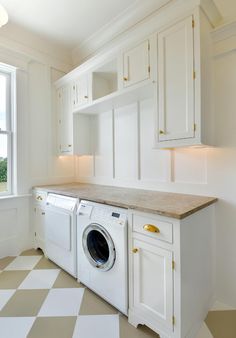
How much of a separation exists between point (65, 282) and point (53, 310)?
0.38 meters

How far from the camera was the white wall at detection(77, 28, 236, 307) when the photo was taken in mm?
1659

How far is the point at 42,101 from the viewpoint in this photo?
2.89 metres

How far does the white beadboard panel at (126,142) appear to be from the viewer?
92.7 inches

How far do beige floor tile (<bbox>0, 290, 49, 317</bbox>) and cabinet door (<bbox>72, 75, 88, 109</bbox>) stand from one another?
217 centimetres

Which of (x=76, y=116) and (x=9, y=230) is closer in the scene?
(x=9, y=230)

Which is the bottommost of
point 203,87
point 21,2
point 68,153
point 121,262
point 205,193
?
point 121,262

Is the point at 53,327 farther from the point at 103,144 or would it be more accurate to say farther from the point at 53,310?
the point at 103,144

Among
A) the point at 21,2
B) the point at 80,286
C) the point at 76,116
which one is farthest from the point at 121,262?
the point at 21,2

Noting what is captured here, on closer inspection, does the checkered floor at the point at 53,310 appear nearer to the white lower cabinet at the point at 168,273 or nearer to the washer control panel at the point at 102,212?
the white lower cabinet at the point at 168,273

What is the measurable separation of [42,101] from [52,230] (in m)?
1.87

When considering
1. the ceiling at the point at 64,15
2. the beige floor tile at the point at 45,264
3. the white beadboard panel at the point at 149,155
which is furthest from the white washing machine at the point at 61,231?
the ceiling at the point at 64,15

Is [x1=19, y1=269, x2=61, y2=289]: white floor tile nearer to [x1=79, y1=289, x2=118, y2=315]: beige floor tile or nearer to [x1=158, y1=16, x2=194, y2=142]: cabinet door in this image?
[x1=79, y1=289, x2=118, y2=315]: beige floor tile

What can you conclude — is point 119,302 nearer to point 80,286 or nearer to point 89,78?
point 80,286

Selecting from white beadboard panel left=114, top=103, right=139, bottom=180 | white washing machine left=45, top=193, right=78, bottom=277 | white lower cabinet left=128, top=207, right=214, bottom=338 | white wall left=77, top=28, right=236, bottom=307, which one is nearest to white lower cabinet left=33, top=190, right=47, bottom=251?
white washing machine left=45, top=193, right=78, bottom=277
